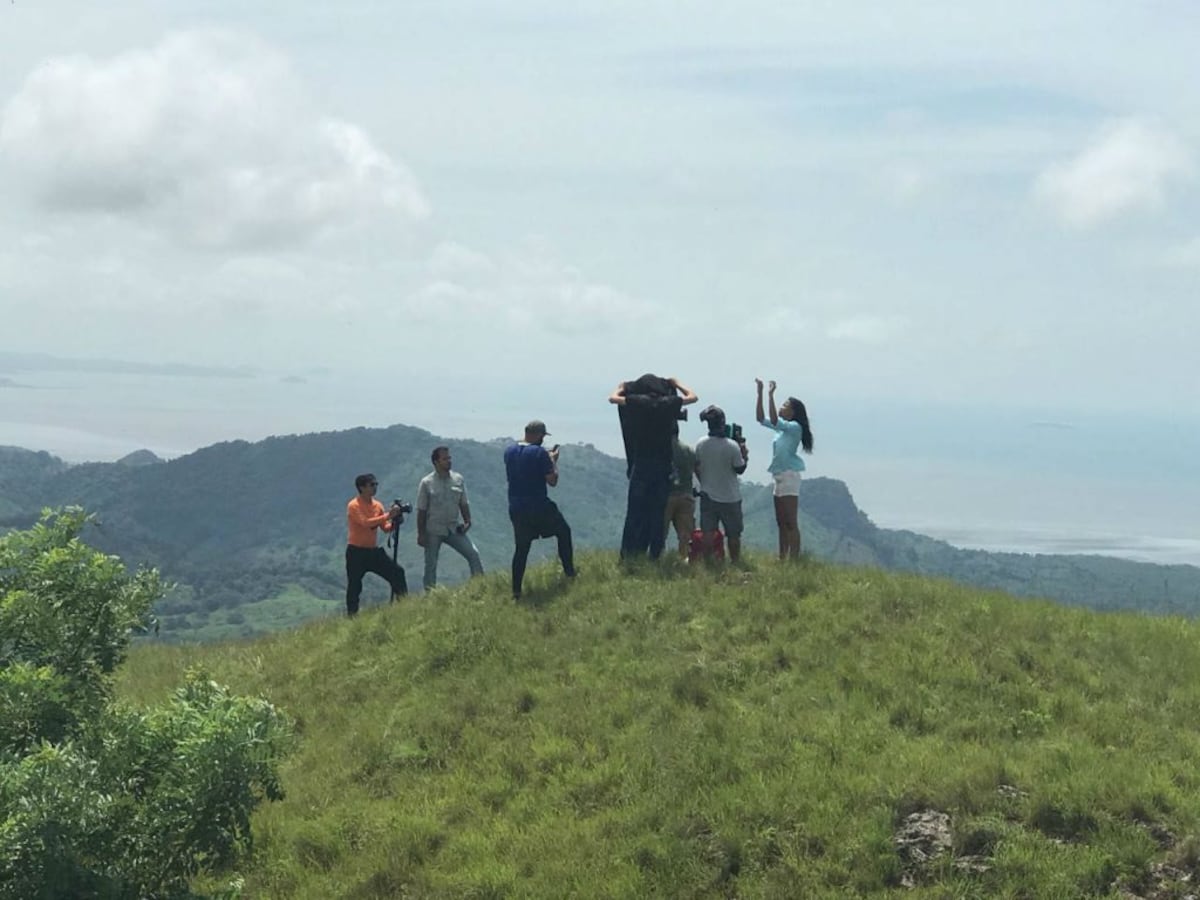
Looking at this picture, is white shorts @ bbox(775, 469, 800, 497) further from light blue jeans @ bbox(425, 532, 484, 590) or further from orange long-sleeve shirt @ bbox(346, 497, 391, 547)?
orange long-sleeve shirt @ bbox(346, 497, 391, 547)

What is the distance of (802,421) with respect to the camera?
60.2 feet

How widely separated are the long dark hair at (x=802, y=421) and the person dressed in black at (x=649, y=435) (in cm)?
166

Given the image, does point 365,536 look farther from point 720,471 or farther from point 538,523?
point 720,471

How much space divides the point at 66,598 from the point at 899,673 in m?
9.67

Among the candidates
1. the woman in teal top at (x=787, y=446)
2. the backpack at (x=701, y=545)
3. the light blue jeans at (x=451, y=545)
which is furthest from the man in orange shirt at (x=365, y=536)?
the woman in teal top at (x=787, y=446)

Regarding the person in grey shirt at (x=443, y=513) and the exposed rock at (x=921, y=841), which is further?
the person in grey shirt at (x=443, y=513)

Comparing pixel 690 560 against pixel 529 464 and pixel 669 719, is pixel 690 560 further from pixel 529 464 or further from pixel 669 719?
pixel 669 719

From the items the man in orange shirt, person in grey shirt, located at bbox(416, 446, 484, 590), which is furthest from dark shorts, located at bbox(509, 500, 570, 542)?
the man in orange shirt

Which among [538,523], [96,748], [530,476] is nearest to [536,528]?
[538,523]

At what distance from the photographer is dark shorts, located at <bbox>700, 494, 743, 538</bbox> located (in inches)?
725

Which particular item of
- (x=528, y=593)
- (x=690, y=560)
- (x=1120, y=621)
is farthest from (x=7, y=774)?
(x=1120, y=621)

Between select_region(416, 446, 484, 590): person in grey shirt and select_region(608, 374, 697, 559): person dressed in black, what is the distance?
126 inches

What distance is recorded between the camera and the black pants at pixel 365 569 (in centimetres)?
1925

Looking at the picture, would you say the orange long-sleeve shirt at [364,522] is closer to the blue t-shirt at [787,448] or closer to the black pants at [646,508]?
the black pants at [646,508]
